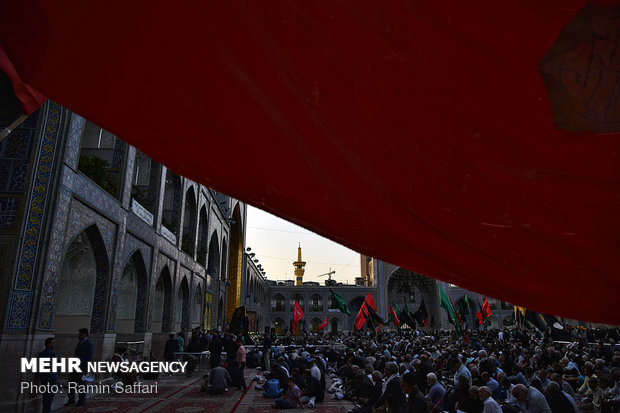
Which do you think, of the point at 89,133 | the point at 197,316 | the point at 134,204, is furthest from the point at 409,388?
the point at 197,316

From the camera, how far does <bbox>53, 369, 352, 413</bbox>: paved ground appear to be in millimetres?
6582

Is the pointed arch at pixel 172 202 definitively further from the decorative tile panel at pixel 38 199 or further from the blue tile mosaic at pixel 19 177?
the blue tile mosaic at pixel 19 177

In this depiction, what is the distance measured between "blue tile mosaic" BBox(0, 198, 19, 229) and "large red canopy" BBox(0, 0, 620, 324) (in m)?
5.87

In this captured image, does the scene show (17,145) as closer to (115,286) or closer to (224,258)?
(115,286)

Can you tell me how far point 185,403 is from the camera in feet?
23.6

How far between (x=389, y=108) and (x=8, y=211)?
21.9 ft

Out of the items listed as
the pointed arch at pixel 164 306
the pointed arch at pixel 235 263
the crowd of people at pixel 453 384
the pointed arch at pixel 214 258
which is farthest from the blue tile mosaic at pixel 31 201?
the pointed arch at pixel 235 263

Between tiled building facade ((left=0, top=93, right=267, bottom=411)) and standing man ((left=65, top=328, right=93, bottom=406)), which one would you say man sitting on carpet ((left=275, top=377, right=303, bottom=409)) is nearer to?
standing man ((left=65, top=328, right=93, bottom=406))

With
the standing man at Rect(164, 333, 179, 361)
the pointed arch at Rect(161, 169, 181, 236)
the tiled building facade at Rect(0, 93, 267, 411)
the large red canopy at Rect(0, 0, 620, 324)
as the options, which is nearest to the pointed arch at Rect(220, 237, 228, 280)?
the tiled building facade at Rect(0, 93, 267, 411)

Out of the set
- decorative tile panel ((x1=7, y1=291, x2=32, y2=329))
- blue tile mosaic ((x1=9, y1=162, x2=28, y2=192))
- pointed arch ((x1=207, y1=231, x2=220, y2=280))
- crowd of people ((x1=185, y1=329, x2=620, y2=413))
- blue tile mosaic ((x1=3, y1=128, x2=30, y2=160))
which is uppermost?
pointed arch ((x1=207, y1=231, x2=220, y2=280))

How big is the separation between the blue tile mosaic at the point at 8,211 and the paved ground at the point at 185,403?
272 centimetres

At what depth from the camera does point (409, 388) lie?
4477mm

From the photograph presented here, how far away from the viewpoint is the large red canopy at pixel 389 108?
3.30 ft

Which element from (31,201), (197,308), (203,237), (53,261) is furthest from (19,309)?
(197,308)
